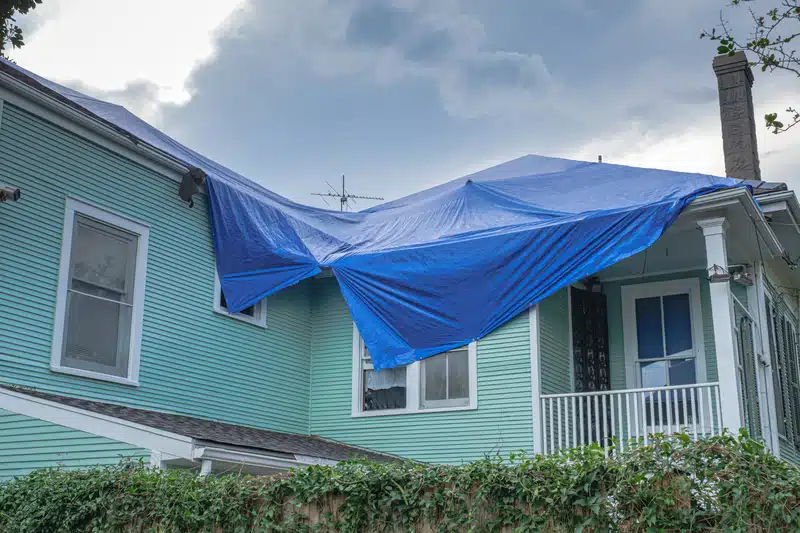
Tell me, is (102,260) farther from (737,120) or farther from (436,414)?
(737,120)

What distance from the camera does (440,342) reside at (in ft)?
38.4

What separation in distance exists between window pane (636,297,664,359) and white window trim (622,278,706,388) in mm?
74

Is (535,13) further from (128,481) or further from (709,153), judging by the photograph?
(128,481)

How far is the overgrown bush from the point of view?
15.8 feet

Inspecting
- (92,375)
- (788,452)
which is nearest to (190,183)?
(92,375)

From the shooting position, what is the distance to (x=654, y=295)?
43.1 ft

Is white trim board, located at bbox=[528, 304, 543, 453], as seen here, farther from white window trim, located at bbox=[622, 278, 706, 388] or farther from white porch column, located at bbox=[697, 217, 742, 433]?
white porch column, located at bbox=[697, 217, 742, 433]

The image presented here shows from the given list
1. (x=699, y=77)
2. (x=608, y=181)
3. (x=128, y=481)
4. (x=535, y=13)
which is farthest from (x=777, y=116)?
(x=535, y=13)

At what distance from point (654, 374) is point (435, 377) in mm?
3273

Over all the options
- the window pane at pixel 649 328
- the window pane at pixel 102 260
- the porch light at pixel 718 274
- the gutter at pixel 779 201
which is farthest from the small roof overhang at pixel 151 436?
the gutter at pixel 779 201

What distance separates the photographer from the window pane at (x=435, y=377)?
1245 cm

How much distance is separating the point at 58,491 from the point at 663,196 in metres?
7.48

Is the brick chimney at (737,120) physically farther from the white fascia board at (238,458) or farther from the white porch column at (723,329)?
the white fascia board at (238,458)

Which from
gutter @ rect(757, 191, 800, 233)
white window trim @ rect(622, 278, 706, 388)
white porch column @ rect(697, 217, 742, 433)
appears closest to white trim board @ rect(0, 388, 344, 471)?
white porch column @ rect(697, 217, 742, 433)
